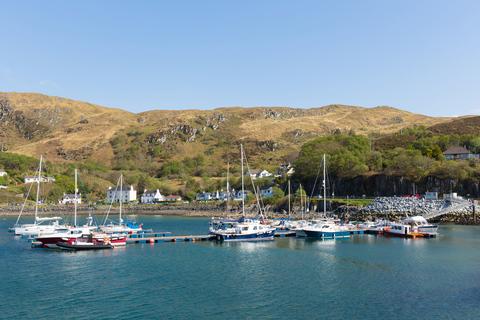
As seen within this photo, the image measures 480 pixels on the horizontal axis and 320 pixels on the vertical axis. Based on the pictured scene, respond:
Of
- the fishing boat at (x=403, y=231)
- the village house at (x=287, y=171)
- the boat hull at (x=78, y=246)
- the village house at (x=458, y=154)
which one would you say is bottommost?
the boat hull at (x=78, y=246)

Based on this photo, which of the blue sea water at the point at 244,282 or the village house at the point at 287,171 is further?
the village house at the point at 287,171

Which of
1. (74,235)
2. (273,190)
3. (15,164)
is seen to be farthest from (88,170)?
(74,235)

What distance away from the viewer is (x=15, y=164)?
181 metres

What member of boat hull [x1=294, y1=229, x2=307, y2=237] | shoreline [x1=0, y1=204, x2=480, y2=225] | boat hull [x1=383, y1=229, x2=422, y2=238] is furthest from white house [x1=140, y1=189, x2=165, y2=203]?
boat hull [x1=383, y1=229, x2=422, y2=238]

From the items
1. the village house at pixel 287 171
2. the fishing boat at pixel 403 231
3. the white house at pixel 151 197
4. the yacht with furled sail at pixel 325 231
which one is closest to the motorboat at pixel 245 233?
the yacht with furled sail at pixel 325 231

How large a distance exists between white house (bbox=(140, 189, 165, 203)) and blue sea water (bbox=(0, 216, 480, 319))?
111065 millimetres

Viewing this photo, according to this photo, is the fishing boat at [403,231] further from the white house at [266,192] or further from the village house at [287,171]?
the village house at [287,171]

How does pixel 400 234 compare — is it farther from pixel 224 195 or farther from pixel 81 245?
pixel 224 195

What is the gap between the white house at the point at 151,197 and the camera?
6251 inches

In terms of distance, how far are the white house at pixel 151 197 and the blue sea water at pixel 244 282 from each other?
111 meters

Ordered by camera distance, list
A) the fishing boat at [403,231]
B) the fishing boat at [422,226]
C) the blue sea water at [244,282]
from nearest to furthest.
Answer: the blue sea water at [244,282] → the fishing boat at [403,231] → the fishing boat at [422,226]

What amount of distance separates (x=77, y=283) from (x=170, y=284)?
7.32 metres

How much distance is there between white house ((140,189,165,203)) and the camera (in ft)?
521

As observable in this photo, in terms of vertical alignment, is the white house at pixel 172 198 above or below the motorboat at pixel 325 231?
above
